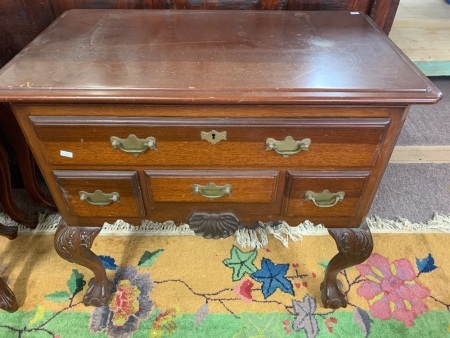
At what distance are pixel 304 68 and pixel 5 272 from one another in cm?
116

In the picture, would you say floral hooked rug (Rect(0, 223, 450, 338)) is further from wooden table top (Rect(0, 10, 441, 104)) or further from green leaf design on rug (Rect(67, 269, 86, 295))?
wooden table top (Rect(0, 10, 441, 104))

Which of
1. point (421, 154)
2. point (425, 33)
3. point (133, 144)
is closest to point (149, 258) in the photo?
point (133, 144)

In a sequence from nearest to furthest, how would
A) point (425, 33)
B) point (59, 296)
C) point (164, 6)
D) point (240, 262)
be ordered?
point (164, 6) → point (59, 296) → point (240, 262) → point (425, 33)

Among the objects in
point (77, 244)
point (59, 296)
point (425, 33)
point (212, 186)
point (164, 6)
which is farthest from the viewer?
point (425, 33)

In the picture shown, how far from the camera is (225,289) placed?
45.6 inches

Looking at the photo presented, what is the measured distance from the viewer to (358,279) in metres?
1.18

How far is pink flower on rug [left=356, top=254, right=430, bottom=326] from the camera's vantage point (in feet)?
3.59

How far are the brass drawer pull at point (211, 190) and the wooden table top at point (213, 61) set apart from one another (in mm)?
220

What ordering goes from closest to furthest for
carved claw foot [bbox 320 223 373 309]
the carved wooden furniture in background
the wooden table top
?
1. the wooden table top
2. carved claw foot [bbox 320 223 373 309]
3. the carved wooden furniture in background

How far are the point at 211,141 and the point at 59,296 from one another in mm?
799

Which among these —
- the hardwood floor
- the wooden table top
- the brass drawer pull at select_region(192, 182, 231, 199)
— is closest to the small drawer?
the brass drawer pull at select_region(192, 182, 231, 199)

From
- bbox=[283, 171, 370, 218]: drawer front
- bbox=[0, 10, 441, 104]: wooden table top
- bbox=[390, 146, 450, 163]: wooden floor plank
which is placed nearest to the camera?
bbox=[0, 10, 441, 104]: wooden table top

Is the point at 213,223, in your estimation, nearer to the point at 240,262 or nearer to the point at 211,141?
the point at 211,141

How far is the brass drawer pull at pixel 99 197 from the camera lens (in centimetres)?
80
